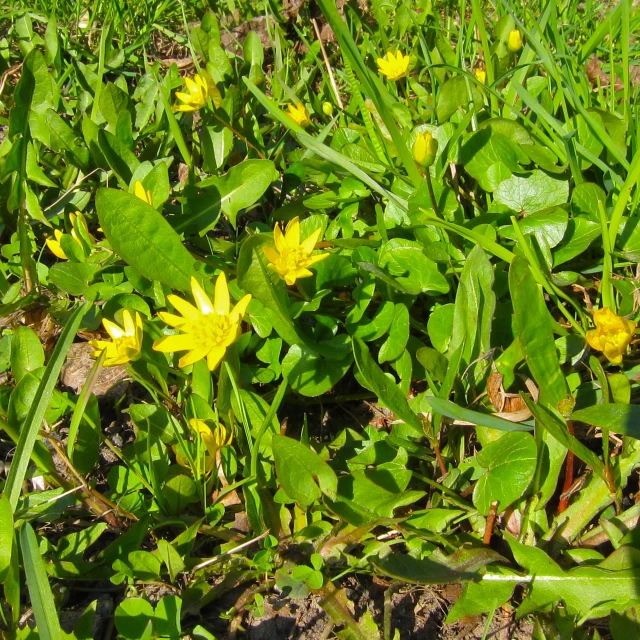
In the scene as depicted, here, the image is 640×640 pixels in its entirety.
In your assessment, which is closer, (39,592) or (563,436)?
(39,592)

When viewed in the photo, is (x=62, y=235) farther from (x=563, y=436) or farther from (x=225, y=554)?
(x=563, y=436)

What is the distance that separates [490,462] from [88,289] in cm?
135

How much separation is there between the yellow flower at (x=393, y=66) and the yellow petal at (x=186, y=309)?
1.63 meters

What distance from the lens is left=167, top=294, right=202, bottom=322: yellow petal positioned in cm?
176

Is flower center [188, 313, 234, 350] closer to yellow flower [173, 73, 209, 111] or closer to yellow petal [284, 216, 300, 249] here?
yellow petal [284, 216, 300, 249]

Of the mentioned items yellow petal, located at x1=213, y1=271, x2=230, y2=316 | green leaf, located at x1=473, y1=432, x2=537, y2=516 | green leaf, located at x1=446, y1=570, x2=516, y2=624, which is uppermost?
yellow petal, located at x1=213, y1=271, x2=230, y2=316

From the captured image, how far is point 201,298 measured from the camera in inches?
70.5

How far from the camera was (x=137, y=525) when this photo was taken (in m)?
1.63

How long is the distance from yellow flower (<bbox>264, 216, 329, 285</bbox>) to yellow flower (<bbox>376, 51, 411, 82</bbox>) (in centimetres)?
137

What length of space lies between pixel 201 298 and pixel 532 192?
107 cm

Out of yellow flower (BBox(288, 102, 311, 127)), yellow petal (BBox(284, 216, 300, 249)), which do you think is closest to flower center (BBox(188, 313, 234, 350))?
yellow petal (BBox(284, 216, 300, 249))

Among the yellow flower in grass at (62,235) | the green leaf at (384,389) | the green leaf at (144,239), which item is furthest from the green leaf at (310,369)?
the yellow flower in grass at (62,235)

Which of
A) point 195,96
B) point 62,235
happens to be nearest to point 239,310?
point 62,235

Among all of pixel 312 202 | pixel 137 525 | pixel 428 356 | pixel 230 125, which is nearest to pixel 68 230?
pixel 230 125
